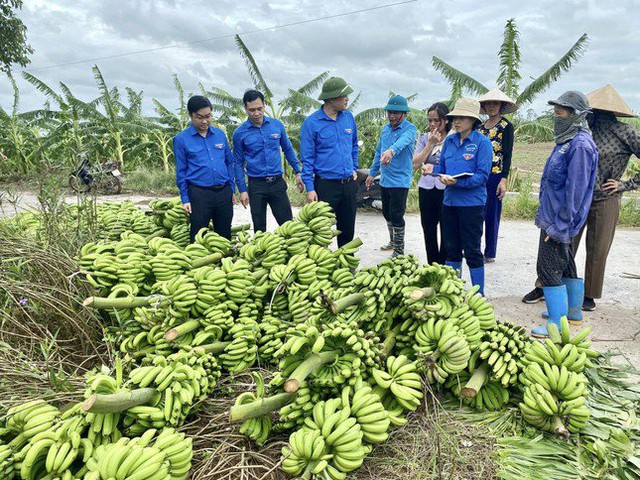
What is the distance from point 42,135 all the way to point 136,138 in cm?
511

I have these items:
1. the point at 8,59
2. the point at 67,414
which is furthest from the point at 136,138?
the point at 67,414

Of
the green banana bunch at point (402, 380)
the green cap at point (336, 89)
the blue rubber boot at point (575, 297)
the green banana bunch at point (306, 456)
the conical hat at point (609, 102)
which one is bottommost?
the blue rubber boot at point (575, 297)

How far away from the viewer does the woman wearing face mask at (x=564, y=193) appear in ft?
10.8

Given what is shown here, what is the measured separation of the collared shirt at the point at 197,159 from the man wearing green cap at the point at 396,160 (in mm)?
1864

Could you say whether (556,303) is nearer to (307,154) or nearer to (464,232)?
(464,232)

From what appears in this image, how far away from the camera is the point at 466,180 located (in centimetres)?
381

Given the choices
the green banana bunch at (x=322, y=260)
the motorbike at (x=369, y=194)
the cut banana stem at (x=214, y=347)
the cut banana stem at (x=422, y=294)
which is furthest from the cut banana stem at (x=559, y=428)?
the motorbike at (x=369, y=194)

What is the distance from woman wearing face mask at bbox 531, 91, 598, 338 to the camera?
10.8 ft

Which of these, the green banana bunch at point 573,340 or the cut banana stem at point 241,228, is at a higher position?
the cut banana stem at point 241,228

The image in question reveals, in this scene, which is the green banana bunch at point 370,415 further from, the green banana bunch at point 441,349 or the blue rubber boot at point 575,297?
the blue rubber boot at point 575,297

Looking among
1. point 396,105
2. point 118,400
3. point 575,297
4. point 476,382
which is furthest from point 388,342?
point 396,105

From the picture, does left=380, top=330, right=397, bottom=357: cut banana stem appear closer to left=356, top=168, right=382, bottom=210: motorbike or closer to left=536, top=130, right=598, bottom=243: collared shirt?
left=536, top=130, right=598, bottom=243: collared shirt

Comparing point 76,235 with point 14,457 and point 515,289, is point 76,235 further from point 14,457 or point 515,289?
point 515,289

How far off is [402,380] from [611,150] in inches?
126
